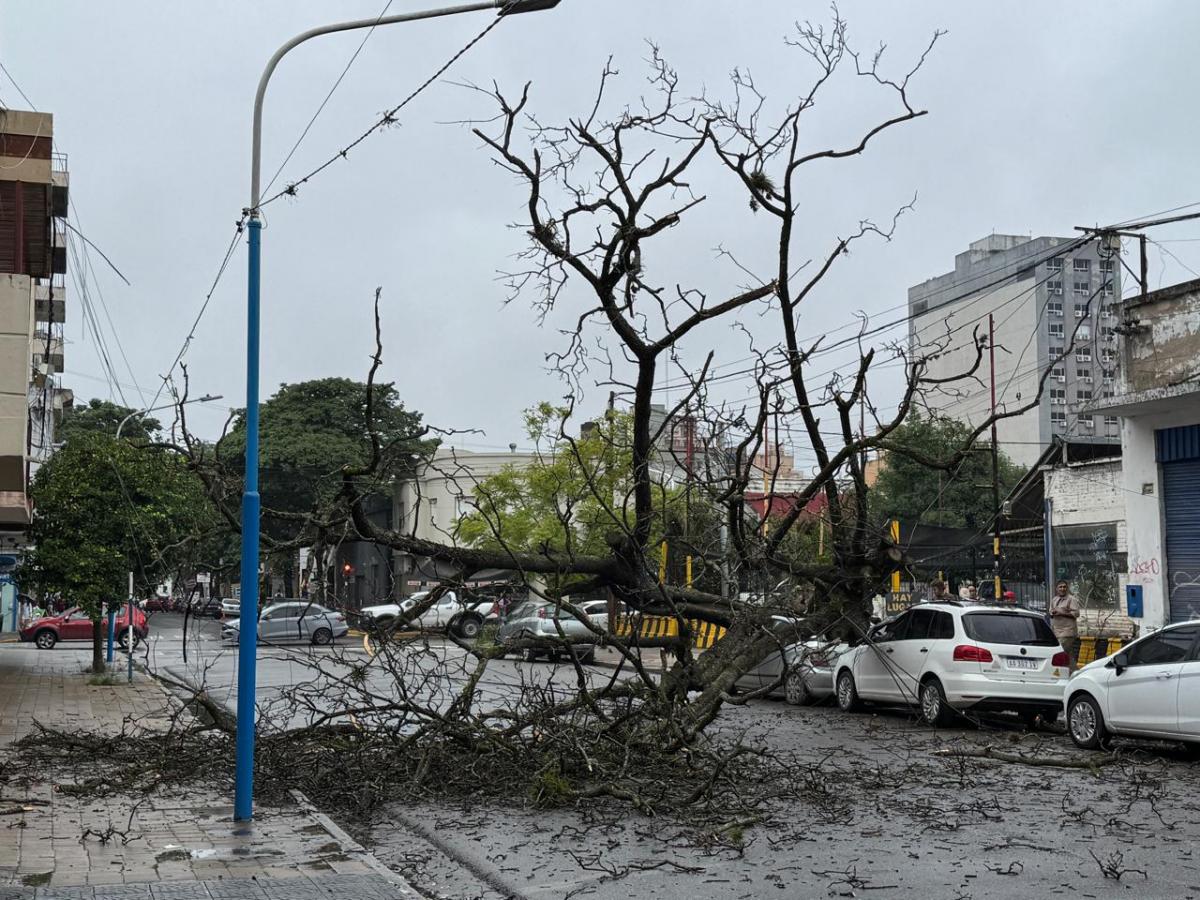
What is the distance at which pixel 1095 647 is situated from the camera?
23.8 metres

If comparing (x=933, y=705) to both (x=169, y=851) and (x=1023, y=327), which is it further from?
(x=1023, y=327)

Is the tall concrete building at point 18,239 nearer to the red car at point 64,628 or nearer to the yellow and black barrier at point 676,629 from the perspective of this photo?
the yellow and black barrier at point 676,629

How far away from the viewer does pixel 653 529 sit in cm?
1467

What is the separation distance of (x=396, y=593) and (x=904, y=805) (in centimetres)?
569

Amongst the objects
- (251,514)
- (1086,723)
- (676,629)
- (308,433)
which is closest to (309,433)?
(308,433)

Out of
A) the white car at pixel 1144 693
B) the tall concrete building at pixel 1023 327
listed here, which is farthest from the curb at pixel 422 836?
the tall concrete building at pixel 1023 327

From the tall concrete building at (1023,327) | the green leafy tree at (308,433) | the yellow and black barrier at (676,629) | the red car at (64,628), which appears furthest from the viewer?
the tall concrete building at (1023,327)

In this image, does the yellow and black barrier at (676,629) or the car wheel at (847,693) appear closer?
the yellow and black barrier at (676,629)

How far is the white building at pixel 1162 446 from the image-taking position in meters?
21.6

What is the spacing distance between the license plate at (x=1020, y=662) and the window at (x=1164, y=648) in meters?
2.77

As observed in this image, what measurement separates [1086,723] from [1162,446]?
29.9ft

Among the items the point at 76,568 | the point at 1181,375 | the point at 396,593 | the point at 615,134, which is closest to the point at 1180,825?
the point at 396,593

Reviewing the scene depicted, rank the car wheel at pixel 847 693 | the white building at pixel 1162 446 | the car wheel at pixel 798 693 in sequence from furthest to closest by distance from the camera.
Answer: the white building at pixel 1162 446, the car wheel at pixel 798 693, the car wheel at pixel 847 693

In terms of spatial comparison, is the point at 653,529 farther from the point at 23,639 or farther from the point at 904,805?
the point at 23,639
